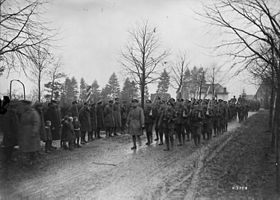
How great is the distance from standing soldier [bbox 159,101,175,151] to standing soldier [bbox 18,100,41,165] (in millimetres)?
5269

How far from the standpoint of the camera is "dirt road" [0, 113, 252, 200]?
21.9 ft

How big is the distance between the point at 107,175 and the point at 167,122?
4729 mm

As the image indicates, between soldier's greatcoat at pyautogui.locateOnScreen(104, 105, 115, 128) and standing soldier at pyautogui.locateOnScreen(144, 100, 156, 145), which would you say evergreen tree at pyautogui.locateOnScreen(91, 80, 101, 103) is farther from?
standing soldier at pyautogui.locateOnScreen(144, 100, 156, 145)

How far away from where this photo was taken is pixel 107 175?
8.22 meters

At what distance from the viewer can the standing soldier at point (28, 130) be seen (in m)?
8.48

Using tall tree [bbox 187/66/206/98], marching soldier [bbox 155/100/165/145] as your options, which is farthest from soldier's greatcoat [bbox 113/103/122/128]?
tall tree [bbox 187/66/206/98]

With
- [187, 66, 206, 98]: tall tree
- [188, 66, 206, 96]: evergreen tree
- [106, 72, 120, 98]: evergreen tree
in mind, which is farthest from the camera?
[106, 72, 120, 98]: evergreen tree

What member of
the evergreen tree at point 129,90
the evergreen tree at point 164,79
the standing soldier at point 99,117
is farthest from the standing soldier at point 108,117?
the evergreen tree at point 129,90

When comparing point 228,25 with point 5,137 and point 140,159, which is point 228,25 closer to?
point 140,159

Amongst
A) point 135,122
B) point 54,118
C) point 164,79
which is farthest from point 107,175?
point 164,79

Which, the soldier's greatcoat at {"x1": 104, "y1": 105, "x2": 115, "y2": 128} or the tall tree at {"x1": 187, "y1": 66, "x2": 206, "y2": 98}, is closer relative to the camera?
the soldier's greatcoat at {"x1": 104, "y1": 105, "x2": 115, "y2": 128}

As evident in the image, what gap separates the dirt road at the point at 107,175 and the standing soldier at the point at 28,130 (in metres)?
0.62

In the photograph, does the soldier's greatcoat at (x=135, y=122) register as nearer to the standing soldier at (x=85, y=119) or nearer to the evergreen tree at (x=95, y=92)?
the standing soldier at (x=85, y=119)

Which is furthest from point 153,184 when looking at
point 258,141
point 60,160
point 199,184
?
point 258,141
